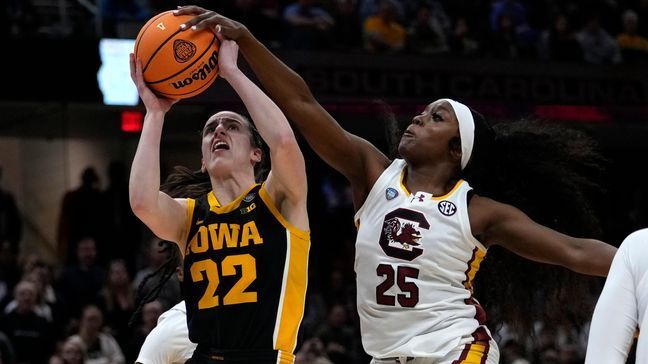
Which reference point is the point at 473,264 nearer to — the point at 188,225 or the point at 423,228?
the point at 423,228

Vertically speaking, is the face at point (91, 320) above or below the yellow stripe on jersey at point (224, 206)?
below

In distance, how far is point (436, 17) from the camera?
1437cm

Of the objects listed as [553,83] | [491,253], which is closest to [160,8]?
[553,83]

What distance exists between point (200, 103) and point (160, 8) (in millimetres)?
1211

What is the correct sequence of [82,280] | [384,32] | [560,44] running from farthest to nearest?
[560,44] < [384,32] < [82,280]

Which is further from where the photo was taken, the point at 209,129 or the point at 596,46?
the point at 596,46

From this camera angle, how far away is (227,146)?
506cm

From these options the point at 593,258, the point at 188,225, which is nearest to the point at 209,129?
the point at 188,225

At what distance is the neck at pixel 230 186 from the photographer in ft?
16.4

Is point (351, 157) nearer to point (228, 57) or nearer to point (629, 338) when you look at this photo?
point (228, 57)

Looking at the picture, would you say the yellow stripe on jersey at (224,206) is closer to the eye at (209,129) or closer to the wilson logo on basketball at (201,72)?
the eye at (209,129)

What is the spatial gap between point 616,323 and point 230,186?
2.21 m

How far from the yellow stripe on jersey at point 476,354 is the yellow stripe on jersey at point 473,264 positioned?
30 cm

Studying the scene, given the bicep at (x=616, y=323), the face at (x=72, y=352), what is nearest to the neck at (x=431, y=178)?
the bicep at (x=616, y=323)
